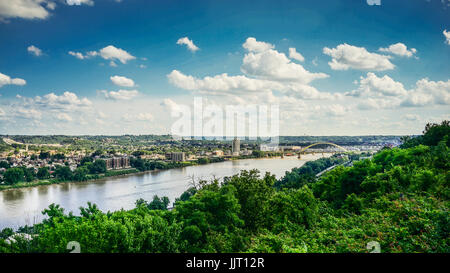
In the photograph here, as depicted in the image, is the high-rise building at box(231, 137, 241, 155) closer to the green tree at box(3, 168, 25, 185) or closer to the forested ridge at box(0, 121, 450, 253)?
the green tree at box(3, 168, 25, 185)

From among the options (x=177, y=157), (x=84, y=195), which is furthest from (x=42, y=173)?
(x=177, y=157)

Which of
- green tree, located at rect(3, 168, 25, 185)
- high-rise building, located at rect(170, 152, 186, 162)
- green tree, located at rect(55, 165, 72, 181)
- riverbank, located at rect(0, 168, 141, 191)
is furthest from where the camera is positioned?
high-rise building, located at rect(170, 152, 186, 162)

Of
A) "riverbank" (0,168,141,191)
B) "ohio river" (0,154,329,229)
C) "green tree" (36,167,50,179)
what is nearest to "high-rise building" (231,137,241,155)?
"ohio river" (0,154,329,229)

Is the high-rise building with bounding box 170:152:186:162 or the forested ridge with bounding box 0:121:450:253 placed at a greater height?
the forested ridge with bounding box 0:121:450:253

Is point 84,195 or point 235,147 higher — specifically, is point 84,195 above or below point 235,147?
below

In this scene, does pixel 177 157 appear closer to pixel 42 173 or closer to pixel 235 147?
pixel 235 147

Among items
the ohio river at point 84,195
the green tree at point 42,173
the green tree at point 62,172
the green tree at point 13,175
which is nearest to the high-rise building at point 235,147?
the ohio river at point 84,195

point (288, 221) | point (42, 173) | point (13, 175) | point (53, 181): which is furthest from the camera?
point (53, 181)

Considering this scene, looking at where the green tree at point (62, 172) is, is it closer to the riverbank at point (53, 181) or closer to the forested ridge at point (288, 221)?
the riverbank at point (53, 181)
